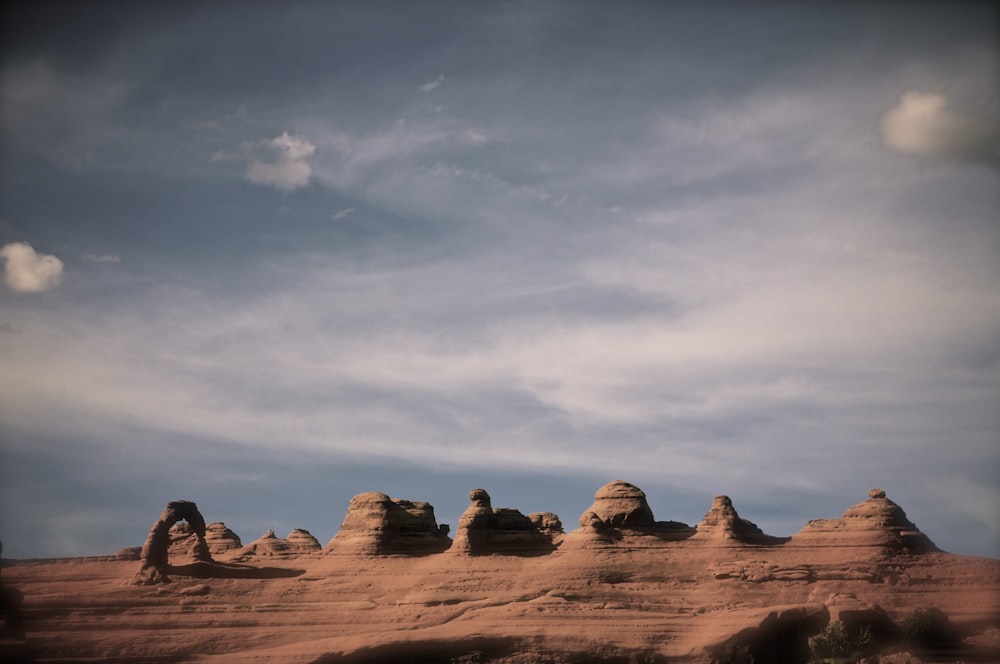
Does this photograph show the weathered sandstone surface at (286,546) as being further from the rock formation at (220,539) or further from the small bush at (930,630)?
the small bush at (930,630)

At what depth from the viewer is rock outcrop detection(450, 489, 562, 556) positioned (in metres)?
63.8

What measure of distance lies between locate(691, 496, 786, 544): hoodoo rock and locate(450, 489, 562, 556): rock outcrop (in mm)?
10629

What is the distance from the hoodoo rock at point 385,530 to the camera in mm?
66250

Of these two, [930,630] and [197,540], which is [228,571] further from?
[930,630]

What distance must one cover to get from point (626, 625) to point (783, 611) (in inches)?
362

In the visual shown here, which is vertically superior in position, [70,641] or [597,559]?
[597,559]

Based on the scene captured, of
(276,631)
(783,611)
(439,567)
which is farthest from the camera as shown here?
(439,567)

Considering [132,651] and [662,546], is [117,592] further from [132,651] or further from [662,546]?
[662,546]

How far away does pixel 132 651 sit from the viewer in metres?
56.8

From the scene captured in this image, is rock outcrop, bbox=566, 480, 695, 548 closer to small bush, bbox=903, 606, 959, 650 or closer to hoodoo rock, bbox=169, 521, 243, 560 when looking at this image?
small bush, bbox=903, 606, 959, 650

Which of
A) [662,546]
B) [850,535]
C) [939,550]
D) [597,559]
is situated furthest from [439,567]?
[939,550]

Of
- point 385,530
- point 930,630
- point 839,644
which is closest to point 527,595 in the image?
point 385,530

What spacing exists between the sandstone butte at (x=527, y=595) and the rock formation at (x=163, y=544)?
128 millimetres

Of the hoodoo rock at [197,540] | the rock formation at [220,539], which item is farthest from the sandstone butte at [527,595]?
the rock formation at [220,539]
